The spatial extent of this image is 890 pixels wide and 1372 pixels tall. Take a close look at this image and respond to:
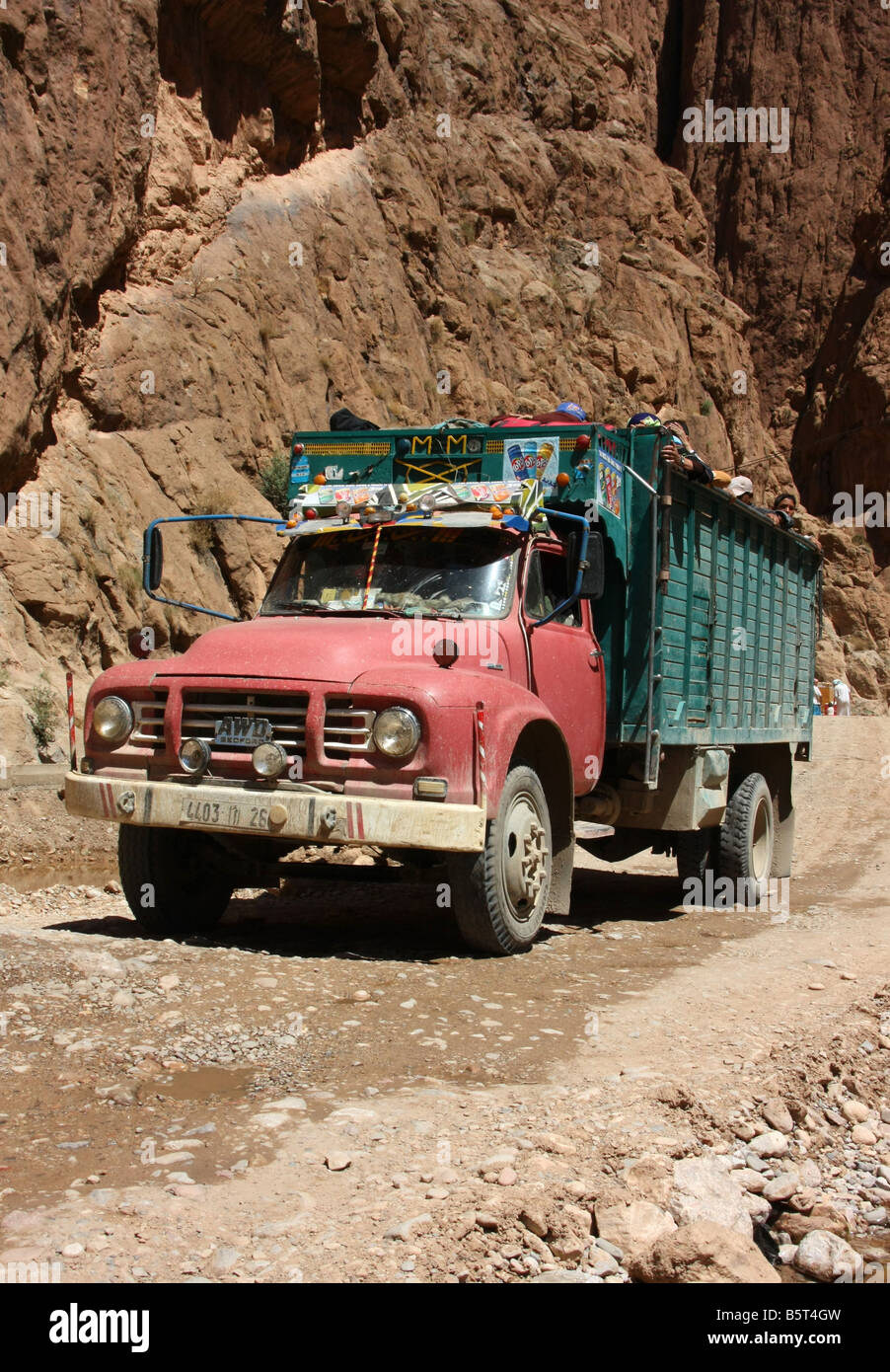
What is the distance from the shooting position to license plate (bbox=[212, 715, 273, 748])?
20.8 ft

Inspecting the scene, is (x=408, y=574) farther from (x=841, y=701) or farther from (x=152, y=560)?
(x=841, y=701)

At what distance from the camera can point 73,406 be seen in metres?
19.7

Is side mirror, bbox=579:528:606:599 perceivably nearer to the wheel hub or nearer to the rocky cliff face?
the wheel hub

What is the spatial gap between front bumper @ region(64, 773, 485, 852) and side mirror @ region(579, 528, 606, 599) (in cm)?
170

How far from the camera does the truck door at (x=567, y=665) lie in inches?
293

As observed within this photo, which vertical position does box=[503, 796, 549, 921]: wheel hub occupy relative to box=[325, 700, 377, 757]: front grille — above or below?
below

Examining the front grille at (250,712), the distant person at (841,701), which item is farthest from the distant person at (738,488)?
the distant person at (841,701)

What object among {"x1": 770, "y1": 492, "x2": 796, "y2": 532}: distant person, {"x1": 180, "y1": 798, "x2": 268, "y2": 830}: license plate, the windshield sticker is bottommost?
{"x1": 180, "y1": 798, "x2": 268, "y2": 830}: license plate

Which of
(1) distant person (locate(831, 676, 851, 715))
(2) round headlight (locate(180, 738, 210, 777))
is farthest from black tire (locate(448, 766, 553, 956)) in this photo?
(1) distant person (locate(831, 676, 851, 715))

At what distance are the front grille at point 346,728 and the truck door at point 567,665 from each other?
142 centimetres

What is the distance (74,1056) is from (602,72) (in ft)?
160

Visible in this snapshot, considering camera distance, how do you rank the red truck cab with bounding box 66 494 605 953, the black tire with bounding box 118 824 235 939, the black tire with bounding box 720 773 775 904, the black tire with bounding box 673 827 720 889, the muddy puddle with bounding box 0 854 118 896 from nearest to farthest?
the red truck cab with bounding box 66 494 605 953 → the black tire with bounding box 118 824 235 939 → the black tire with bounding box 673 827 720 889 → the black tire with bounding box 720 773 775 904 → the muddy puddle with bounding box 0 854 118 896

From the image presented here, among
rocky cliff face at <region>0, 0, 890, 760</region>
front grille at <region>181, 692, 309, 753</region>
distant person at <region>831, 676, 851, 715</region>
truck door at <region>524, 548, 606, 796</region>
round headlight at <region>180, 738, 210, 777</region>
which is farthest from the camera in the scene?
distant person at <region>831, 676, 851, 715</region>
